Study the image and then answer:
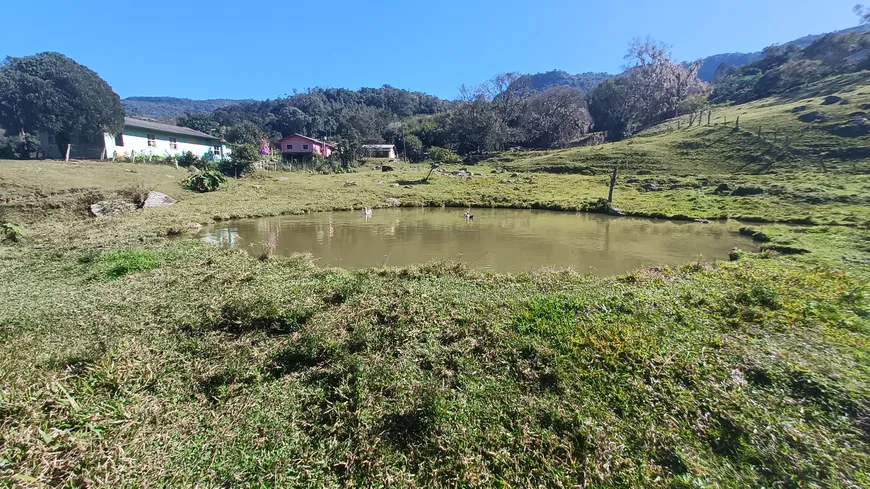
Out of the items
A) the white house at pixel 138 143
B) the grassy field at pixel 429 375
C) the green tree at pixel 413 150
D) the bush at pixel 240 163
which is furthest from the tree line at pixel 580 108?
the grassy field at pixel 429 375

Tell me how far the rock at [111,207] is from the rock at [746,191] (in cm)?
3625

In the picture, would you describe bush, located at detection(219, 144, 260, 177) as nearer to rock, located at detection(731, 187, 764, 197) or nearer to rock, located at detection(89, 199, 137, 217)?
rock, located at detection(89, 199, 137, 217)

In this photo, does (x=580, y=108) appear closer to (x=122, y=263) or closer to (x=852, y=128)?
(x=852, y=128)

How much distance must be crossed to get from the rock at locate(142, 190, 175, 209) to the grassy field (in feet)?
38.7

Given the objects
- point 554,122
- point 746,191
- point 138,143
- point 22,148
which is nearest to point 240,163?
point 138,143

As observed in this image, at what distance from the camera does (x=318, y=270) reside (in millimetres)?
9383

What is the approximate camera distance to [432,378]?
16.1 ft

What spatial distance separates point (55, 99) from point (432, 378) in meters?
39.9

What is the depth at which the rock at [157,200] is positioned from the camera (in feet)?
67.4

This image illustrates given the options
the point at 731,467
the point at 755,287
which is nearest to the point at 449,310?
the point at 731,467

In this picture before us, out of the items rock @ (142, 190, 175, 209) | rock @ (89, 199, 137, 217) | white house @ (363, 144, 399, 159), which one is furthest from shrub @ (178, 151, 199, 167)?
white house @ (363, 144, 399, 159)

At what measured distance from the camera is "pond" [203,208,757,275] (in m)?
12.4

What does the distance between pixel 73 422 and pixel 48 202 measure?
18.0 metres

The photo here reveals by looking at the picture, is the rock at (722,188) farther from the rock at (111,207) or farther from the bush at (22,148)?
the bush at (22,148)
